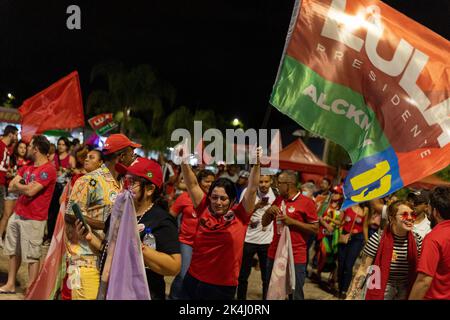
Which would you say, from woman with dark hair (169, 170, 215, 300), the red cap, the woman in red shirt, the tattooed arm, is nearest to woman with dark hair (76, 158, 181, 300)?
the red cap

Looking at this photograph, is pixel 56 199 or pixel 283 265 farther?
pixel 56 199

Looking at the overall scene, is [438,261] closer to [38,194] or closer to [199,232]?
[199,232]

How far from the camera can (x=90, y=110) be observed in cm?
3378

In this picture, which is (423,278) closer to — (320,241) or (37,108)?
(320,241)

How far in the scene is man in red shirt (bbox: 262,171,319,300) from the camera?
577 cm

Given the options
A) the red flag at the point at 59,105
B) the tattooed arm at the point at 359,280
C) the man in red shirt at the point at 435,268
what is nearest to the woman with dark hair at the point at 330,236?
the tattooed arm at the point at 359,280

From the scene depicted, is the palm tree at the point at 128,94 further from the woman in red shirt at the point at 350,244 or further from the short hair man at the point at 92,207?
the short hair man at the point at 92,207

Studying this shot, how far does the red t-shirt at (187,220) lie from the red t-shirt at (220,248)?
1651mm

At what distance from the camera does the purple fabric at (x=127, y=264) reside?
115 inches

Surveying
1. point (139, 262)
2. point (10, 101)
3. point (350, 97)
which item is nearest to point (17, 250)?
point (139, 262)

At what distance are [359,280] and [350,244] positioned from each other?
3.67m

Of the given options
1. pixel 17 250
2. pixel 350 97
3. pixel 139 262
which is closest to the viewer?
pixel 139 262

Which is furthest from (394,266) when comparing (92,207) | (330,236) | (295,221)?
(330,236)

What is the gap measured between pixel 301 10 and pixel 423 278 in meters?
2.34
